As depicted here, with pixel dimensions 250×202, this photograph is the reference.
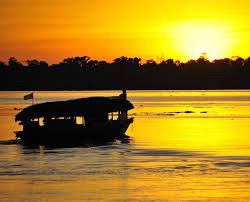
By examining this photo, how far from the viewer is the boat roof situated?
50.0 metres

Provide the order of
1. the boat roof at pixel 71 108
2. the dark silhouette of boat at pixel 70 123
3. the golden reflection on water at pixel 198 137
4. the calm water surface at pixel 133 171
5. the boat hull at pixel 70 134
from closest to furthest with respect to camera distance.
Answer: the calm water surface at pixel 133 171 → the golden reflection on water at pixel 198 137 → the boat hull at pixel 70 134 → the dark silhouette of boat at pixel 70 123 → the boat roof at pixel 71 108

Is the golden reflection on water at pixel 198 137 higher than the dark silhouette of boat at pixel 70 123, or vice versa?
the dark silhouette of boat at pixel 70 123

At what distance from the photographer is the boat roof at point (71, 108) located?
164 ft

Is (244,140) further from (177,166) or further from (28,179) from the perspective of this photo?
(28,179)

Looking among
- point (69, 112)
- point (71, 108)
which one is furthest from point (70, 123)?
point (71, 108)

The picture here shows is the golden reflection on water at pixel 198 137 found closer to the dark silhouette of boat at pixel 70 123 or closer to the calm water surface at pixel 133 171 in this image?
the calm water surface at pixel 133 171

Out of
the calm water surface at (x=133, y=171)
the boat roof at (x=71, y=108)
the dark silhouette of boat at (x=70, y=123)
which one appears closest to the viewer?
the calm water surface at (x=133, y=171)

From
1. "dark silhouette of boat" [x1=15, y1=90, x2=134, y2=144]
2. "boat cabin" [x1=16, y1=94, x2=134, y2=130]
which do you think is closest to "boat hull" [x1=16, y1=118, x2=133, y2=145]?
"dark silhouette of boat" [x1=15, y1=90, x2=134, y2=144]

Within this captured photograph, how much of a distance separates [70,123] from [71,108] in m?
1.09

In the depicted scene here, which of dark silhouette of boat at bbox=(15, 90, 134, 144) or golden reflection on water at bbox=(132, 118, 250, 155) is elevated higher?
dark silhouette of boat at bbox=(15, 90, 134, 144)

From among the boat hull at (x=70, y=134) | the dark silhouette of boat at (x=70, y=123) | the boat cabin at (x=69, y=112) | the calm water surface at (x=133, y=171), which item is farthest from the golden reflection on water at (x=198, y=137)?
the boat cabin at (x=69, y=112)

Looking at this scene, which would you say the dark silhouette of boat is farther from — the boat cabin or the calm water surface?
the calm water surface

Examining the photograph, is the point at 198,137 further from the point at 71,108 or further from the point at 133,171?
the point at 133,171

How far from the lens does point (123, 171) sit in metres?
34.1
